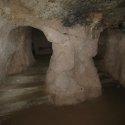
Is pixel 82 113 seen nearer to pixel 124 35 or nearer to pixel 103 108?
pixel 103 108

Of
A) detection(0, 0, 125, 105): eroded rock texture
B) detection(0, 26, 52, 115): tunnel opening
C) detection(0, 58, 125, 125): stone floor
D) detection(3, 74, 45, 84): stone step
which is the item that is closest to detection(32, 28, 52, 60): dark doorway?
detection(0, 26, 52, 115): tunnel opening

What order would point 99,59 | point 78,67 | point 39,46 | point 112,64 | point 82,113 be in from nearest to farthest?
point 82,113 → point 78,67 → point 112,64 → point 99,59 → point 39,46

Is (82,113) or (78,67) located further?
(78,67)

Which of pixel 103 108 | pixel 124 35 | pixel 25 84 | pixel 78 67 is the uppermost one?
pixel 124 35

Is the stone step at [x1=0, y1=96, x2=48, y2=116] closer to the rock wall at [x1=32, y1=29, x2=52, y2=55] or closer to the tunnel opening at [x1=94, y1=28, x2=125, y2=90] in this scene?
the tunnel opening at [x1=94, y1=28, x2=125, y2=90]

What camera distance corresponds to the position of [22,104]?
644 cm

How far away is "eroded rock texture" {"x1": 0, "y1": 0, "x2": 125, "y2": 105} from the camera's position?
589 centimetres

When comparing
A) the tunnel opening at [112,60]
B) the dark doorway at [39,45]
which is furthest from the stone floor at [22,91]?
the dark doorway at [39,45]

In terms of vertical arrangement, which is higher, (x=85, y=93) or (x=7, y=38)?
(x=7, y=38)

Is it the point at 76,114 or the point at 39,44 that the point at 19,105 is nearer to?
the point at 76,114

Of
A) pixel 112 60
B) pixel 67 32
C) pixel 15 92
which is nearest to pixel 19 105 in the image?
pixel 15 92

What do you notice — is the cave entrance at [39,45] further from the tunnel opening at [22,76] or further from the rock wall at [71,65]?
the rock wall at [71,65]

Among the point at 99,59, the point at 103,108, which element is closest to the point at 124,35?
the point at 99,59

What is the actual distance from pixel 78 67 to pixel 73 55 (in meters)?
0.46
